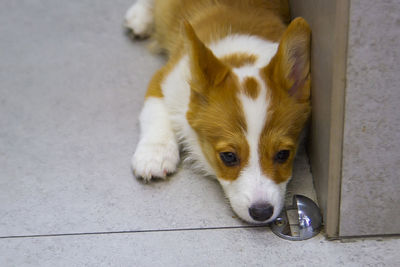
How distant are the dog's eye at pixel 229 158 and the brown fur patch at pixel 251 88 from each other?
0.87 feet

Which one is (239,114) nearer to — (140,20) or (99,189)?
(99,189)

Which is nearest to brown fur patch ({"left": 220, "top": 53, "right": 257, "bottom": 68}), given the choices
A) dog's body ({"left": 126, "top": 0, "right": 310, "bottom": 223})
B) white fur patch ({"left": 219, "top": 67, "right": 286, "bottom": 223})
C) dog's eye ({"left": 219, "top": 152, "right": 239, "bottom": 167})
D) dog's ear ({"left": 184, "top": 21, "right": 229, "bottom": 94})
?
dog's body ({"left": 126, "top": 0, "right": 310, "bottom": 223})

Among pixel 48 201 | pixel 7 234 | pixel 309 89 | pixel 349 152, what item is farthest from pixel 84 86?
pixel 349 152

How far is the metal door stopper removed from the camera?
6.84ft

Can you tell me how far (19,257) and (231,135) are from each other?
1009 millimetres

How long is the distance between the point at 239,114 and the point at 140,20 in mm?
1678

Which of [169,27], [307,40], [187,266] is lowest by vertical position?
[187,266]

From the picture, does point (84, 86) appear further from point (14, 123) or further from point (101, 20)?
point (101, 20)

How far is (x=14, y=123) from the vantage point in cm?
281

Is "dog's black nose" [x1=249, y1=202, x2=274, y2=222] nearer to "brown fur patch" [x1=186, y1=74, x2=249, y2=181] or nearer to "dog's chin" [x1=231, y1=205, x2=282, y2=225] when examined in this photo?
"dog's chin" [x1=231, y1=205, x2=282, y2=225]

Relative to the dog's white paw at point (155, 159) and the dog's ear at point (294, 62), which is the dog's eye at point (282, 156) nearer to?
the dog's ear at point (294, 62)

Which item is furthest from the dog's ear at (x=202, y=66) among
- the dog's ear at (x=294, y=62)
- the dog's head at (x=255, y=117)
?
the dog's ear at (x=294, y=62)

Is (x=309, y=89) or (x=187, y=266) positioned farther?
(x=309, y=89)

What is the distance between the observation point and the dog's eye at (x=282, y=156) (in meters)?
2.15
